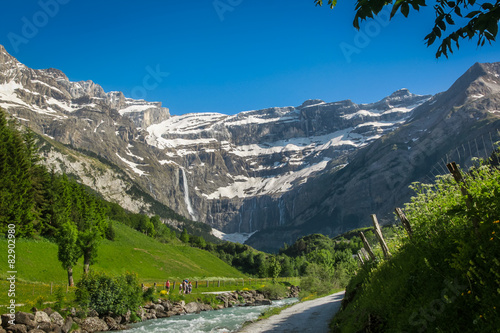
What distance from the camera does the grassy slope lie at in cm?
4972

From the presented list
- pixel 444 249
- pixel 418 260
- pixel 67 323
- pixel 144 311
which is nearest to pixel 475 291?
pixel 444 249

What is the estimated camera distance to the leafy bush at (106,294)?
32562 millimetres

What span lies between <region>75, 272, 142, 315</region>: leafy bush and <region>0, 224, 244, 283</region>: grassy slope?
179 centimetres

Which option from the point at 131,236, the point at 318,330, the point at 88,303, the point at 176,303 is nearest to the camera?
the point at 318,330

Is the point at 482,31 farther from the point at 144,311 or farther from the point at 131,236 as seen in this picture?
the point at 131,236

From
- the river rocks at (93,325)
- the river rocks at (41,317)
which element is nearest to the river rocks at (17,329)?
the river rocks at (41,317)

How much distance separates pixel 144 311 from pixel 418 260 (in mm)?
35358

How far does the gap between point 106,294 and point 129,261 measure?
4705cm

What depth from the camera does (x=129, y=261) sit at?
77812 millimetres

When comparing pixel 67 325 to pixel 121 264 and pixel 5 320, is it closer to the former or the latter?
pixel 5 320

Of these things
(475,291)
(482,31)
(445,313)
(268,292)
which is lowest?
(268,292)

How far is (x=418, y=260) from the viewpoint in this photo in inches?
368

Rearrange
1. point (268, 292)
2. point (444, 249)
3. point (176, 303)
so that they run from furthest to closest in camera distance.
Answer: point (268, 292) → point (176, 303) → point (444, 249)

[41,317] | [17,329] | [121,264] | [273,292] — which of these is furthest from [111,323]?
[273,292]
